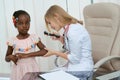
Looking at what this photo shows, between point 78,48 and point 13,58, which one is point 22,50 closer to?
point 13,58

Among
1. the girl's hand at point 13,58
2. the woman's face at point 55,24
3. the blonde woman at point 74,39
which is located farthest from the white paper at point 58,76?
the girl's hand at point 13,58

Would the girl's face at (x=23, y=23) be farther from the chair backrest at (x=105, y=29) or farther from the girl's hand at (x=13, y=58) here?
the chair backrest at (x=105, y=29)

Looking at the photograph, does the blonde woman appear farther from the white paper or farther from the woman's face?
the white paper

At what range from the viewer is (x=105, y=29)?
2.04 m

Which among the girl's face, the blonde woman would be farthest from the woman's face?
the girl's face

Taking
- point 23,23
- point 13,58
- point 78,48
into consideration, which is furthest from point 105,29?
point 13,58

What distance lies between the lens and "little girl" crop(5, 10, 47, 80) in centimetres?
209

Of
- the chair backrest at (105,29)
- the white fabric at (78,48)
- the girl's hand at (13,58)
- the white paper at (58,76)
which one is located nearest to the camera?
the white paper at (58,76)

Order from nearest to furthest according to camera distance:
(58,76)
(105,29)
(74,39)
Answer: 1. (58,76)
2. (74,39)
3. (105,29)

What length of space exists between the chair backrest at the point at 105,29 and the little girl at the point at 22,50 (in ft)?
1.62

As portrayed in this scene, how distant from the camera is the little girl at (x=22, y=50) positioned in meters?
2.09

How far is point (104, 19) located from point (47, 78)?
87 cm

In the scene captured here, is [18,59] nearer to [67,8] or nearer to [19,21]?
[19,21]

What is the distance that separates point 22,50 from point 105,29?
77cm
